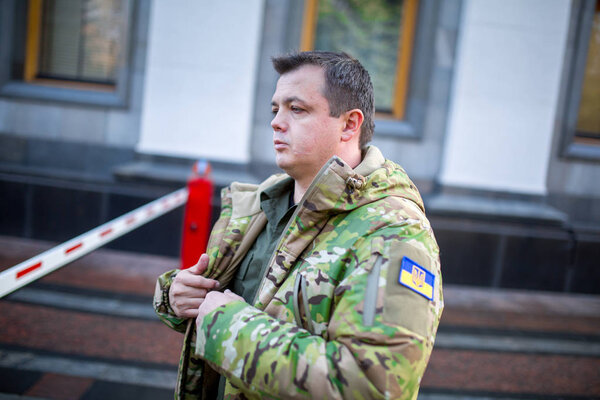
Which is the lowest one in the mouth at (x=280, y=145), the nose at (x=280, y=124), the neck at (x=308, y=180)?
the neck at (x=308, y=180)

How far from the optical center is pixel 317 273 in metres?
1.37

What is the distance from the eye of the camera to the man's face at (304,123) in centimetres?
163

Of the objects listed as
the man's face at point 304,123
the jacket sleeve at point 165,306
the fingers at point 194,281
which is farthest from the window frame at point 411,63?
the fingers at point 194,281

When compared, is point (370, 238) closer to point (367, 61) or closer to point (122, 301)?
point (122, 301)

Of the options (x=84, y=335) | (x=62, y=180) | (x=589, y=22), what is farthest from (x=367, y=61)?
(x=84, y=335)

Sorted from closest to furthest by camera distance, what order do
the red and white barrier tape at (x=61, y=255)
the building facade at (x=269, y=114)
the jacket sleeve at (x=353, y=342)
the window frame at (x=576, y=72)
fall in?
the jacket sleeve at (x=353, y=342) → the red and white barrier tape at (x=61, y=255) → the building facade at (x=269, y=114) → the window frame at (x=576, y=72)

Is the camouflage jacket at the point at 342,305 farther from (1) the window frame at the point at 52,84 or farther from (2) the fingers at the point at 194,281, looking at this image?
(1) the window frame at the point at 52,84

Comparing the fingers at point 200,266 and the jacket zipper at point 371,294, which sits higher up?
the jacket zipper at point 371,294

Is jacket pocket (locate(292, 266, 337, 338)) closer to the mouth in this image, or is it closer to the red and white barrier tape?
the mouth

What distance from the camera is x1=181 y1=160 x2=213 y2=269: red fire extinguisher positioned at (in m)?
5.15

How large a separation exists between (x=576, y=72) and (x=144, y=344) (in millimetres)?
6830

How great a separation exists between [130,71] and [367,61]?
3478 millimetres

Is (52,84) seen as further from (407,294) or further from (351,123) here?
(407,294)

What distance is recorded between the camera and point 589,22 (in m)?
6.83
